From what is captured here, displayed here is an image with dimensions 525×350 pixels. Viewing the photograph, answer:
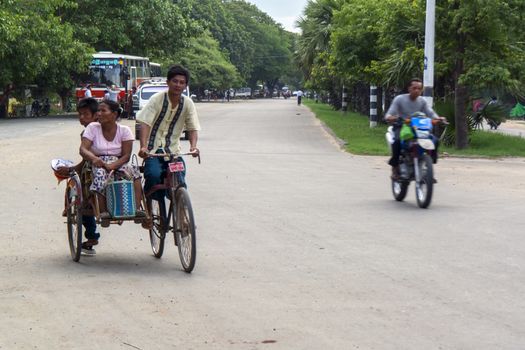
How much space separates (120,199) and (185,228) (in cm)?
62

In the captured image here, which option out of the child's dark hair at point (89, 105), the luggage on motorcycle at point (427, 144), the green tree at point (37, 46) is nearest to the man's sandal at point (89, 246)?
the child's dark hair at point (89, 105)

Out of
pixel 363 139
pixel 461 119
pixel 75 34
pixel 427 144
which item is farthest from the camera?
pixel 75 34

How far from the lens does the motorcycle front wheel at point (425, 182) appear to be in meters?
12.5

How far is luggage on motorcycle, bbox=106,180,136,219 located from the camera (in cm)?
821

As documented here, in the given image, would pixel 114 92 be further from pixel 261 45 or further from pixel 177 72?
pixel 261 45

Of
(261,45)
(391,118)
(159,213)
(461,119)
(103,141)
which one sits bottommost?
(461,119)

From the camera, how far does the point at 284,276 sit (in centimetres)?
795

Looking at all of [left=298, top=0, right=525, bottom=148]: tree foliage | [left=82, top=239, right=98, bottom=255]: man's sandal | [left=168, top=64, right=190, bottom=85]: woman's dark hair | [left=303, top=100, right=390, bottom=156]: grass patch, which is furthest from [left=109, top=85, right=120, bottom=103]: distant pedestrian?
[left=168, top=64, right=190, bottom=85]: woman's dark hair

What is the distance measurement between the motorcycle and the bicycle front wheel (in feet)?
16.8

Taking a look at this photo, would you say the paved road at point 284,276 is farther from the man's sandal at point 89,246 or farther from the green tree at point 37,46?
the green tree at point 37,46

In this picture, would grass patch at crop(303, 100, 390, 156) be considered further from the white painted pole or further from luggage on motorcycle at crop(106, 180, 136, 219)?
luggage on motorcycle at crop(106, 180, 136, 219)

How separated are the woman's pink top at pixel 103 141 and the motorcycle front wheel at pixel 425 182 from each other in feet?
17.0

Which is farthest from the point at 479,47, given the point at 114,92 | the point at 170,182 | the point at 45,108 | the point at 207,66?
the point at 207,66

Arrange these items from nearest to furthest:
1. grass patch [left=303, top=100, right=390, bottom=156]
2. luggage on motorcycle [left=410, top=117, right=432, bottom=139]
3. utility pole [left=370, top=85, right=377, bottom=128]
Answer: luggage on motorcycle [left=410, top=117, right=432, bottom=139]
grass patch [left=303, top=100, right=390, bottom=156]
utility pole [left=370, top=85, right=377, bottom=128]
